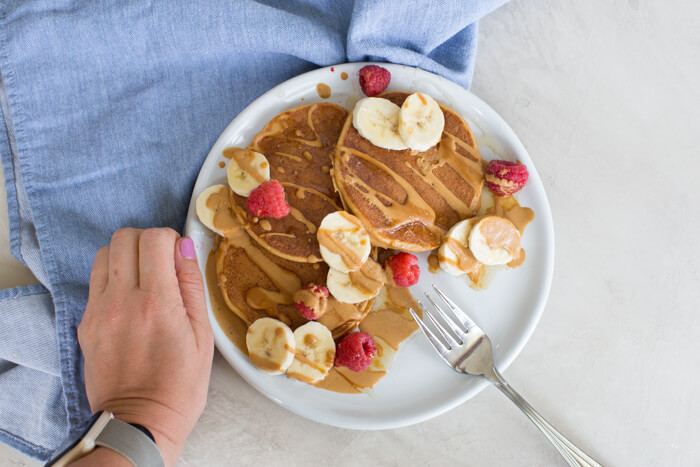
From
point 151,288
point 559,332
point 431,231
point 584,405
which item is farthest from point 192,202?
point 584,405

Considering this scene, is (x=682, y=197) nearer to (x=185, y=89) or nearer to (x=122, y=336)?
(x=185, y=89)

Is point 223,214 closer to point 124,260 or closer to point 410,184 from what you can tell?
→ point 124,260

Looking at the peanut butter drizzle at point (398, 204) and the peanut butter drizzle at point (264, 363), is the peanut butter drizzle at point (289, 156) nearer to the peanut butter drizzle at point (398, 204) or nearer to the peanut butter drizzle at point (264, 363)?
the peanut butter drizzle at point (398, 204)

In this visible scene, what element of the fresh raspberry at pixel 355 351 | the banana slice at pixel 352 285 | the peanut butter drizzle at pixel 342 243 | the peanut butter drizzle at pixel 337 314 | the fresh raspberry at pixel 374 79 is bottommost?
the fresh raspberry at pixel 355 351

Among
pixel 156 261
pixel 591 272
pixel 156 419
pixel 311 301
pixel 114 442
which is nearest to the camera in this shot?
pixel 114 442

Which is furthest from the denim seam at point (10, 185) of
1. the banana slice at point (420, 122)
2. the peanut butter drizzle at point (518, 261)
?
the peanut butter drizzle at point (518, 261)

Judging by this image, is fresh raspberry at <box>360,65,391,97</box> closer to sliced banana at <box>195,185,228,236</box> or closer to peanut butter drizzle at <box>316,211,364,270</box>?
peanut butter drizzle at <box>316,211,364,270</box>

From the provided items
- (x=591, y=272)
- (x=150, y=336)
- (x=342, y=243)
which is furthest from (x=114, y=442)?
(x=591, y=272)

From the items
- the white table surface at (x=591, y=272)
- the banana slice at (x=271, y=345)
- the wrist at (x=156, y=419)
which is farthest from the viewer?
the white table surface at (x=591, y=272)
